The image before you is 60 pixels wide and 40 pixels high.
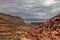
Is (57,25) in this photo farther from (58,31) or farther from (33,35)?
(33,35)

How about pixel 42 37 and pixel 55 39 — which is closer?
pixel 55 39

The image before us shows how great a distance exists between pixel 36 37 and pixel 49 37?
168 inches

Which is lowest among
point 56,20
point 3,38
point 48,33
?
point 3,38

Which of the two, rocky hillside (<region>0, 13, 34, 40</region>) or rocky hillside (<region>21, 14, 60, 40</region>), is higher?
rocky hillside (<region>21, 14, 60, 40</region>)

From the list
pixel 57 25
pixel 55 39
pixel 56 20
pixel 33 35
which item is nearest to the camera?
pixel 55 39

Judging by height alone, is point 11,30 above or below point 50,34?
below

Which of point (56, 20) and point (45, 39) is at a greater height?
point (56, 20)

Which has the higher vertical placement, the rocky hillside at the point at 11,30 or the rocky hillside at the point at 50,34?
the rocky hillside at the point at 50,34

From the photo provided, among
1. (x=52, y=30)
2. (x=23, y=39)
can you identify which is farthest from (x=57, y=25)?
(x=23, y=39)

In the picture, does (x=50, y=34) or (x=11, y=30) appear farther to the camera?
(x=11, y=30)

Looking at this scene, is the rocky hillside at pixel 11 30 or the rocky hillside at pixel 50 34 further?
the rocky hillside at pixel 11 30

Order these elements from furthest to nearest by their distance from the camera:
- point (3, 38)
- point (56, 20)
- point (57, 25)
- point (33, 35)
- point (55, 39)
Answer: point (3, 38)
point (33, 35)
point (56, 20)
point (57, 25)
point (55, 39)

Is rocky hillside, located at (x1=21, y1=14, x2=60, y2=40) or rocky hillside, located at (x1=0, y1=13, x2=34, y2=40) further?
rocky hillside, located at (x1=0, y1=13, x2=34, y2=40)

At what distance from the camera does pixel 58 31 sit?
25156 mm
